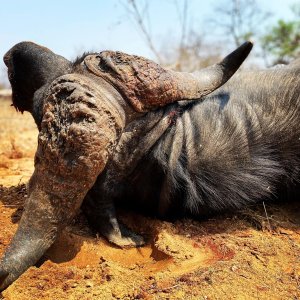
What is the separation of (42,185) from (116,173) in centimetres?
50

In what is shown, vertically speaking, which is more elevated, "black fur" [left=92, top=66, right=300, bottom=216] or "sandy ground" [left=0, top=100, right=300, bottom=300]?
"black fur" [left=92, top=66, right=300, bottom=216]

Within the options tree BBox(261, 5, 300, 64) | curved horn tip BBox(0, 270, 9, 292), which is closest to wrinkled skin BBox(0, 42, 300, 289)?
curved horn tip BBox(0, 270, 9, 292)

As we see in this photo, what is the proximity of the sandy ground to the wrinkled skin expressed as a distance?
98 millimetres

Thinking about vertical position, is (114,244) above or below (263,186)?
below

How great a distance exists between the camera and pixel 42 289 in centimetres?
183

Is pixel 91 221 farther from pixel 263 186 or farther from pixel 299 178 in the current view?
pixel 299 178

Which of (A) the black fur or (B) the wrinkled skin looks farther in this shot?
(A) the black fur

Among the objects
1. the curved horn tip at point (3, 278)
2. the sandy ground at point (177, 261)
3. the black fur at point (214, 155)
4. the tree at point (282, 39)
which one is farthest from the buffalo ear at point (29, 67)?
the tree at point (282, 39)

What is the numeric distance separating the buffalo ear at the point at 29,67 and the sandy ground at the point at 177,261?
709 mm

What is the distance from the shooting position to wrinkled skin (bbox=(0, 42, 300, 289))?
1837 millimetres

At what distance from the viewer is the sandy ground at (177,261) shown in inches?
71.8

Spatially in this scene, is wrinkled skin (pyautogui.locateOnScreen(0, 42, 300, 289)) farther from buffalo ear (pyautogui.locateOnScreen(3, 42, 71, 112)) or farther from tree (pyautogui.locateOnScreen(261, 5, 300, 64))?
tree (pyautogui.locateOnScreen(261, 5, 300, 64))

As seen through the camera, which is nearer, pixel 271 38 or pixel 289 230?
pixel 289 230

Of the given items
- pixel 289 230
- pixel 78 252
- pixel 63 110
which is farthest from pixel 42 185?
pixel 289 230
